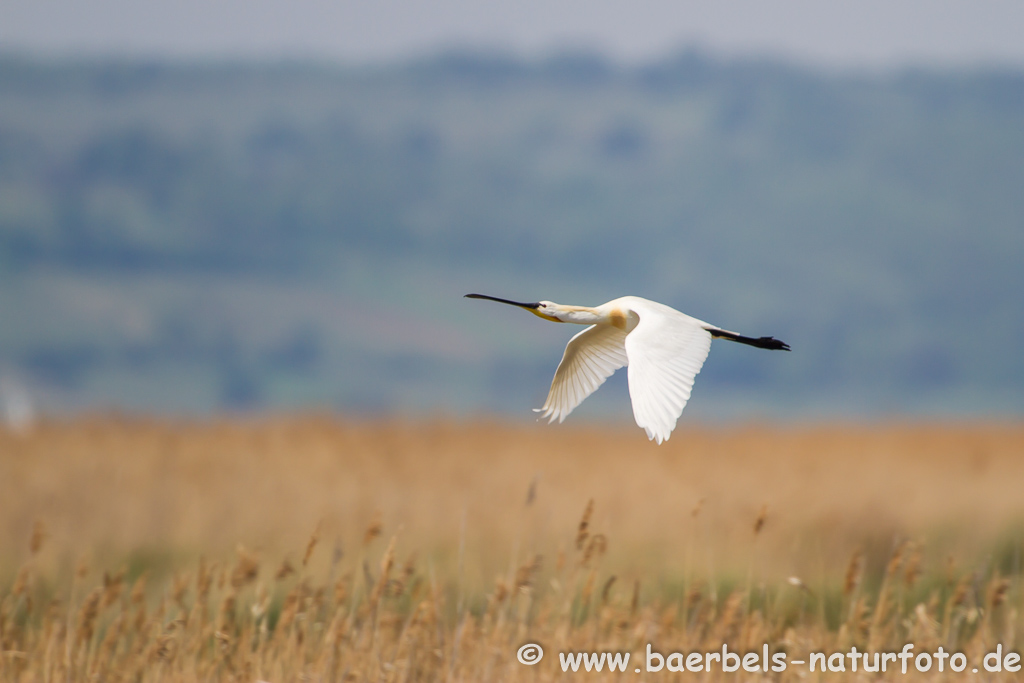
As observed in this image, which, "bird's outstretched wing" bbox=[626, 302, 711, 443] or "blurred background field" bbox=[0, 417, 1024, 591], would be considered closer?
"bird's outstretched wing" bbox=[626, 302, 711, 443]

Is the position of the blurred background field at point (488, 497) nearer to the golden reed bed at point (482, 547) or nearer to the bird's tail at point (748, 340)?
the golden reed bed at point (482, 547)

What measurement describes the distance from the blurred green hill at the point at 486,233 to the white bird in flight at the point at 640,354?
7761cm

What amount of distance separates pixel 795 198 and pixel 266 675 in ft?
435

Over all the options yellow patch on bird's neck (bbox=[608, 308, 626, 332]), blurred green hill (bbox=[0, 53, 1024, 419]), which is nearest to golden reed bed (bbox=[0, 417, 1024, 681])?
yellow patch on bird's neck (bbox=[608, 308, 626, 332])

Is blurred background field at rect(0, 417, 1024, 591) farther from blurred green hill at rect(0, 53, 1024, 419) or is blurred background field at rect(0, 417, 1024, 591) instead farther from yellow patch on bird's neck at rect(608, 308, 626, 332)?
blurred green hill at rect(0, 53, 1024, 419)

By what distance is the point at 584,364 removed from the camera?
501cm

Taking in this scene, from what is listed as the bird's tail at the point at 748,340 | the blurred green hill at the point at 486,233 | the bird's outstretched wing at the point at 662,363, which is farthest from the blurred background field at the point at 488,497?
the blurred green hill at the point at 486,233

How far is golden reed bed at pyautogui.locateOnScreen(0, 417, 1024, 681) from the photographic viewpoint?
5422 mm

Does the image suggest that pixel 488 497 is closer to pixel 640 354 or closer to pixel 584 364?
pixel 584 364

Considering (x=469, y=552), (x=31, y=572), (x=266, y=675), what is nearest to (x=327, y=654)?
(x=266, y=675)

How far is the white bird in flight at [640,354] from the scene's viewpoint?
3.81 m

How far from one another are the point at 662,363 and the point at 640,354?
83 millimetres

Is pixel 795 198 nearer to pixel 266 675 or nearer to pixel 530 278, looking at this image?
pixel 530 278

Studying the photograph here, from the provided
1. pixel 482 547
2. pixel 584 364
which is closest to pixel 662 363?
pixel 584 364
